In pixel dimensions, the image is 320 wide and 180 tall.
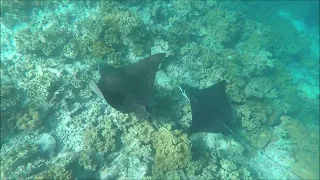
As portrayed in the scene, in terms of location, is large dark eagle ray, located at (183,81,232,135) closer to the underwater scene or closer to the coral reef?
the underwater scene

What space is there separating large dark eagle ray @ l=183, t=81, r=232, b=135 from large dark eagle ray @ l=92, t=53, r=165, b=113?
56.9 inches

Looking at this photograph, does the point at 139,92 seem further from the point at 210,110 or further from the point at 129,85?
the point at 210,110

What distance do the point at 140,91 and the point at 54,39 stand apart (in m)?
4.60

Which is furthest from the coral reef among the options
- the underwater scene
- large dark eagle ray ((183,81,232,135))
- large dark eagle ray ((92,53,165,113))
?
large dark eagle ray ((92,53,165,113))

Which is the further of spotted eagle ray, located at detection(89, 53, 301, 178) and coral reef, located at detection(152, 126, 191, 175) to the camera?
coral reef, located at detection(152, 126, 191, 175)

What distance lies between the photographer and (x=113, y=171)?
5957mm

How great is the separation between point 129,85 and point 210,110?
2554 millimetres

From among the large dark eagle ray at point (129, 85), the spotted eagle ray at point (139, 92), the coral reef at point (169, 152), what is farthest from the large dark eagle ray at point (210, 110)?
the large dark eagle ray at point (129, 85)

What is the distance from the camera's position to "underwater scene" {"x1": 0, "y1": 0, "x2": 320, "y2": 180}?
5859 millimetres

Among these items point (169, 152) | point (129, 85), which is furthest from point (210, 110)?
point (129, 85)

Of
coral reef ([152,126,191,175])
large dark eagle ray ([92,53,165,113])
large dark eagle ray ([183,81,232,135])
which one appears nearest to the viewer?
large dark eagle ray ([92,53,165,113])

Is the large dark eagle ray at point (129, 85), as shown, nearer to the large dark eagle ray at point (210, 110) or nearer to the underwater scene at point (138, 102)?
the underwater scene at point (138, 102)

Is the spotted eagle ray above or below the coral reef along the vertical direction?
above

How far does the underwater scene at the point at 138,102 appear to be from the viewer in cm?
586
